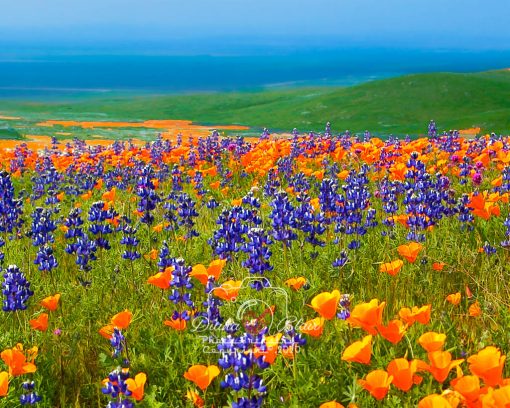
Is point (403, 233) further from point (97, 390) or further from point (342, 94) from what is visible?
point (342, 94)

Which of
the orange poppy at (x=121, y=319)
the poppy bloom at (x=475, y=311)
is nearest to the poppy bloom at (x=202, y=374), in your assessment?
the orange poppy at (x=121, y=319)

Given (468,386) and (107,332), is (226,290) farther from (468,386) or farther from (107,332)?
(468,386)

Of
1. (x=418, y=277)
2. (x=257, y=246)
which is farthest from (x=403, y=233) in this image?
(x=257, y=246)

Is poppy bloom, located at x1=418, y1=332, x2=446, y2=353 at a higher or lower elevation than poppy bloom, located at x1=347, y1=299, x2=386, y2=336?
lower

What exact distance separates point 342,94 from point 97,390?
52.8 m

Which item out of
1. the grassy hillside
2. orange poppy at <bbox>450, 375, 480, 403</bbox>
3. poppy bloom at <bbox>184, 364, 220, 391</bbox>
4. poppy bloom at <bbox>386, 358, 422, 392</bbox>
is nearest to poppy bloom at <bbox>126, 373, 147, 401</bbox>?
poppy bloom at <bbox>184, 364, 220, 391</bbox>

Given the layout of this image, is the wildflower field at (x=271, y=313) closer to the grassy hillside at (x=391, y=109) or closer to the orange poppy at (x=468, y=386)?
the orange poppy at (x=468, y=386)

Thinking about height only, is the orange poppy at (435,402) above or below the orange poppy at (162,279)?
above

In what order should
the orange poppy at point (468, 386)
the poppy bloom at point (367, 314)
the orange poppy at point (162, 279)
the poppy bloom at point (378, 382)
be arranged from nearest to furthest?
the orange poppy at point (468, 386)
the poppy bloom at point (378, 382)
the poppy bloom at point (367, 314)
the orange poppy at point (162, 279)

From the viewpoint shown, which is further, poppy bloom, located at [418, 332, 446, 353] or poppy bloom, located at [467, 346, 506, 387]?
poppy bloom, located at [418, 332, 446, 353]

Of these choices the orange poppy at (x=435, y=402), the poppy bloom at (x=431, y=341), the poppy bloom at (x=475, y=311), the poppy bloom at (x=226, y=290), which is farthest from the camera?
the poppy bloom at (x=475, y=311)

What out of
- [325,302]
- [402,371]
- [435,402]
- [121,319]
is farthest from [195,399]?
[435,402]

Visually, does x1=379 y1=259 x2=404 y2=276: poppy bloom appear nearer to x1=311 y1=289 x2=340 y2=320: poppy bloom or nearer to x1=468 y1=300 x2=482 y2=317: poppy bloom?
x1=468 y1=300 x2=482 y2=317: poppy bloom

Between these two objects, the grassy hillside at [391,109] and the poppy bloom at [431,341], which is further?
the grassy hillside at [391,109]
